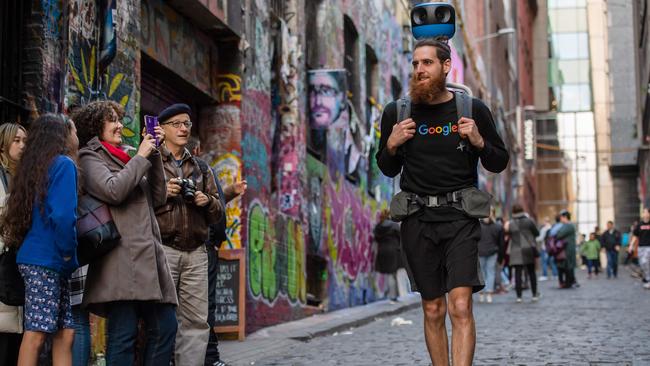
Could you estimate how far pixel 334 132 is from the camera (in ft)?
60.5

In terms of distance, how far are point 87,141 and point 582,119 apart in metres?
82.1

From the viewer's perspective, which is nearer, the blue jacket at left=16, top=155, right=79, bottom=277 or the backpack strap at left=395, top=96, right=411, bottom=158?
the blue jacket at left=16, top=155, right=79, bottom=277

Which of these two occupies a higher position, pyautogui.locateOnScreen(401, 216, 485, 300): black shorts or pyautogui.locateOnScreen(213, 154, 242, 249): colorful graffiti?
pyautogui.locateOnScreen(213, 154, 242, 249): colorful graffiti

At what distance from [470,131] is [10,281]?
2.59 m

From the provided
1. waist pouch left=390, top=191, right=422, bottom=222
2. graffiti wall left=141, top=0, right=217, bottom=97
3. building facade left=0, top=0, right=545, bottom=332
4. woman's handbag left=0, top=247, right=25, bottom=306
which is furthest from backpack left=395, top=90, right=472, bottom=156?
graffiti wall left=141, top=0, right=217, bottom=97

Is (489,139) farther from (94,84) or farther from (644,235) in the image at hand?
(644,235)

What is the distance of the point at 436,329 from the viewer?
607 cm

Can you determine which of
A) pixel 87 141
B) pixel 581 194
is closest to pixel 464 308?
pixel 87 141

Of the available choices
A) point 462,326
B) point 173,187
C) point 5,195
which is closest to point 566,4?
point 173,187

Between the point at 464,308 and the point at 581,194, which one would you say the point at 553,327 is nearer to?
the point at 464,308

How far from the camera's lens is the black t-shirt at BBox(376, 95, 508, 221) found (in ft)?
19.9

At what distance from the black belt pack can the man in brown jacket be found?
1.83 metres

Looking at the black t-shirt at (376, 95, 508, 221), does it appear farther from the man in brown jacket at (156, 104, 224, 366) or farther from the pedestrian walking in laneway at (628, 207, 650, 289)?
the pedestrian walking in laneway at (628, 207, 650, 289)

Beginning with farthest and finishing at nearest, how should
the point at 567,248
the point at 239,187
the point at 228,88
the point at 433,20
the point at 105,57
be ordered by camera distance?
the point at 567,248 → the point at 228,88 → the point at 433,20 → the point at 105,57 → the point at 239,187
